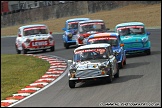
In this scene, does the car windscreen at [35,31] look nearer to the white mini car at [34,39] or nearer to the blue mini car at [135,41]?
the white mini car at [34,39]

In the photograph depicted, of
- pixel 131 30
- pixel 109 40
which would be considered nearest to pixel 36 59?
pixel 131 30

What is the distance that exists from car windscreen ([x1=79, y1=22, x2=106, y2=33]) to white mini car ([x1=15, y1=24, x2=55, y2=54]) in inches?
74.0

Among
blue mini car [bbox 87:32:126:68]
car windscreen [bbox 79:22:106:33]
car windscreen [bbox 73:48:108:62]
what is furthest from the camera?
car windscreen [bbox 79:22:106:33]

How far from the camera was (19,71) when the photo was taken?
23859 millimetres

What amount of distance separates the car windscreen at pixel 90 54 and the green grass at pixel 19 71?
2043 millimetres

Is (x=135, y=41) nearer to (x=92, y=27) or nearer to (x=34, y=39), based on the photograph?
(x=92, y=27)

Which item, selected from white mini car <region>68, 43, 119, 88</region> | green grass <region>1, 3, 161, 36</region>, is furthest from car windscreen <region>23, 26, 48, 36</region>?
green grass <region>1, 3, 161, 36</region>

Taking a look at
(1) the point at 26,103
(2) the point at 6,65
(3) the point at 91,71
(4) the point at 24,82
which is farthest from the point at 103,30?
(1) the point at 26,103

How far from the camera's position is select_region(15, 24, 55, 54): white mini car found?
3123 centimetres

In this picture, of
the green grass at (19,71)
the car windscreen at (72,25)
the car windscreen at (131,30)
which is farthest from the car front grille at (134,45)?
the car windscreen at (72,25)

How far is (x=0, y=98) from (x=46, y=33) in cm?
1563

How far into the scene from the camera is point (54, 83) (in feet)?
61.6

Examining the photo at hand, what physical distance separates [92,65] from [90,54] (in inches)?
38.4

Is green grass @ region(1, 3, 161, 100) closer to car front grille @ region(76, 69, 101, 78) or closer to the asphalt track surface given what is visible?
the asphalt track surface
